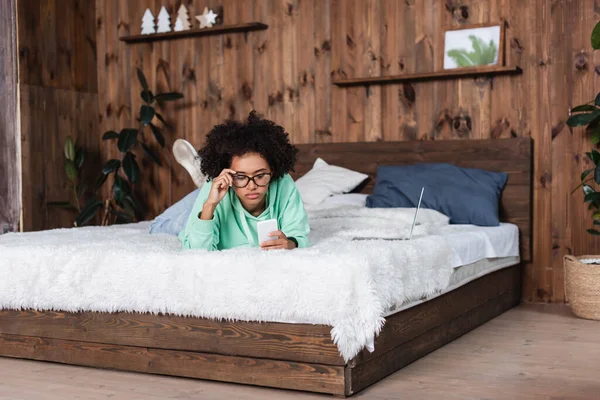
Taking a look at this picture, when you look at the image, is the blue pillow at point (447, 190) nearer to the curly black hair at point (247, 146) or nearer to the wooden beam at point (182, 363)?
the curly black hair at point (247, 146)

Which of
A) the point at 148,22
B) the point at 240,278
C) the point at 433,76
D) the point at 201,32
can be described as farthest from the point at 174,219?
the point at 148,22

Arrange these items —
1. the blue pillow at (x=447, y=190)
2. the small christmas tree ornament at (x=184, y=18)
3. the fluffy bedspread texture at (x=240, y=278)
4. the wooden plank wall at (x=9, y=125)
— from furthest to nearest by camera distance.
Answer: the small christmas tree ornament at (x=184, y=18) < the wooden plank wall at (x=9, y=125) < the blue pillow at (x=447, y=190) < the fluffy bedspread texture at (x=240, y=278)

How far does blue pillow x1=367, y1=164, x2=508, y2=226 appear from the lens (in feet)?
13.1

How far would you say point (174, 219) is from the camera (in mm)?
3725

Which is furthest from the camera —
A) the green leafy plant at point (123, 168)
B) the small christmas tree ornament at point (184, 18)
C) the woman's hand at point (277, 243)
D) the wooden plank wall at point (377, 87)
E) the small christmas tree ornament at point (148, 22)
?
the small christmas tree ornament at point (148, 22)

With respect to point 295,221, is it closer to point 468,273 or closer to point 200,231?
point 200,231

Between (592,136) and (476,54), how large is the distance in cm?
81

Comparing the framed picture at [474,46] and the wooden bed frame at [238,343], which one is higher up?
the framed picture at [474,46]

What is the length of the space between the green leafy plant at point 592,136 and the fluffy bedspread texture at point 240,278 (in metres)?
1.11

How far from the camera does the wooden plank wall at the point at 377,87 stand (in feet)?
13.8

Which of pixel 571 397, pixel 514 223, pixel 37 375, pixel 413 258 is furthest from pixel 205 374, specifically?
pixel 514 223

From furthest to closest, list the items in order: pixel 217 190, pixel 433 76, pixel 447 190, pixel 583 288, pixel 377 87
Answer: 1. pixel 377 87
2. pixel 433 76
3. pixel 447 190
4. pixel 583 288
5. pixel 217 190

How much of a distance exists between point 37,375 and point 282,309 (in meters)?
0.99

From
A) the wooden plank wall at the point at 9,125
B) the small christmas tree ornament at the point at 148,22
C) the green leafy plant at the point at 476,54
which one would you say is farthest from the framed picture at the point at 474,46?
the wooden plank wall at the point at 9,125
